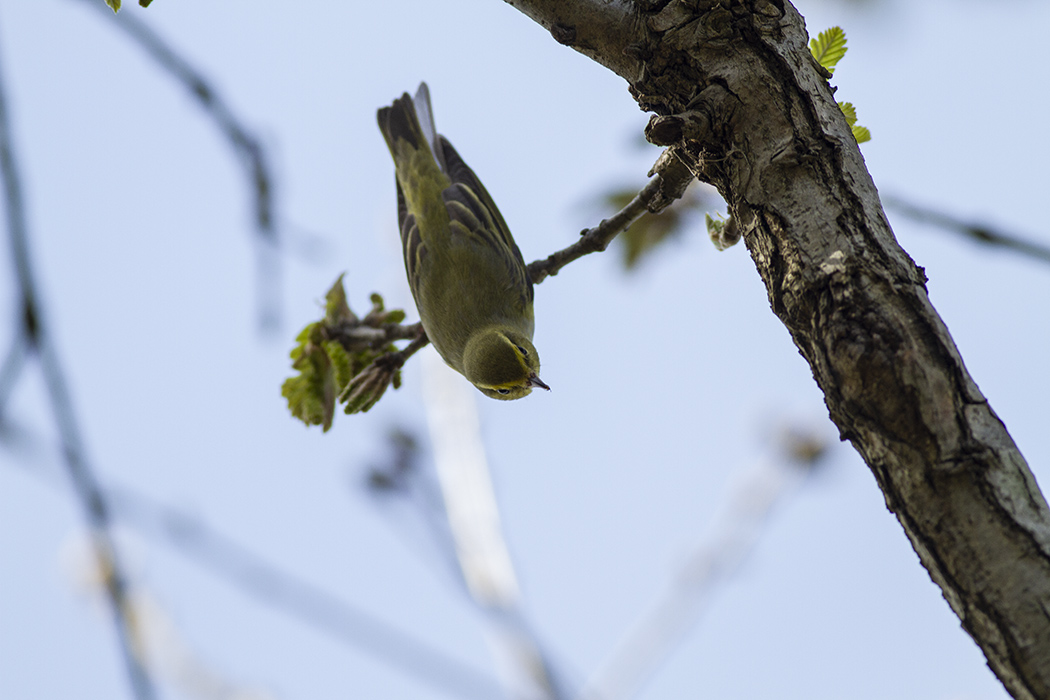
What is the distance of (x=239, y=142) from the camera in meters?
2.43

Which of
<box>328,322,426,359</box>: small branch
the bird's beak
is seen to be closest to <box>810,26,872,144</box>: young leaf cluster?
<box>328,322,426,359</box>: small branch

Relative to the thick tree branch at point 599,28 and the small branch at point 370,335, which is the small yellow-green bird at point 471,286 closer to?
the small branch at point 370,335

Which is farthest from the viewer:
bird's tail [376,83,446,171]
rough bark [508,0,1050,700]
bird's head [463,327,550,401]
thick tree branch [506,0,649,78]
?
bird's tail [376,83,446,171]

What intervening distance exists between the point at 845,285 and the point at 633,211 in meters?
1.15

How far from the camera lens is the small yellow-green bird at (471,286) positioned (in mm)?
4383

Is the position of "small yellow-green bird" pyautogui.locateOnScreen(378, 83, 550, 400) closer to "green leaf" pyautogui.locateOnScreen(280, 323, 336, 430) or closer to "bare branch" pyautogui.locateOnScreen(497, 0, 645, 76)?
Answer: "green leaf" pyautogui.locateOnScreen(280, 323, 336, 430)

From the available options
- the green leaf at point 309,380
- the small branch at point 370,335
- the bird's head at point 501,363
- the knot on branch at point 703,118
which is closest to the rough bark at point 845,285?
the knot on branch at point 703,118

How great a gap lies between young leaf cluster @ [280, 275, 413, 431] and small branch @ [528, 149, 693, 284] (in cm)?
58

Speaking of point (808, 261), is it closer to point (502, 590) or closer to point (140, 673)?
point (140, 673)

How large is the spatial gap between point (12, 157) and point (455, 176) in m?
3.77

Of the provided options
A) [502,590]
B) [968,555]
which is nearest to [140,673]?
[968,555]

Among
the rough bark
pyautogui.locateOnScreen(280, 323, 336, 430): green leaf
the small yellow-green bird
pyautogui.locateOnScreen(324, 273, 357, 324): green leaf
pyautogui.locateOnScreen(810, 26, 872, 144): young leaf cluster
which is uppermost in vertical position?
the small yellow-green bird

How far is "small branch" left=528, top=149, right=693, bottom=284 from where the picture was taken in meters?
2.09

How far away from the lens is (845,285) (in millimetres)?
1303
